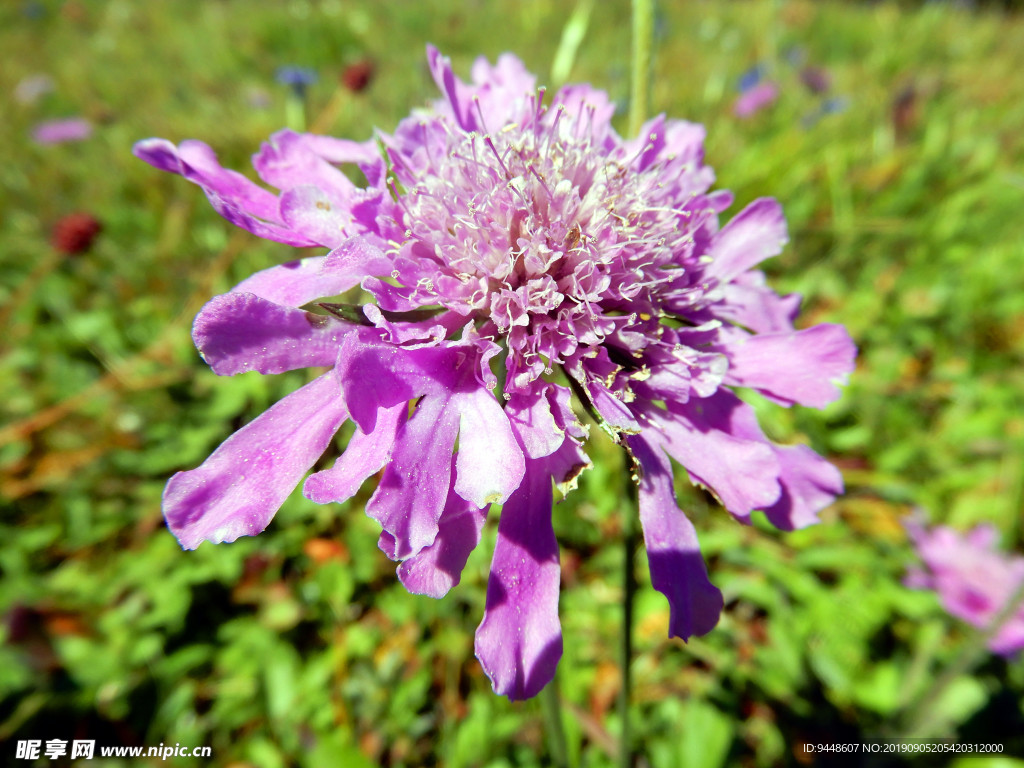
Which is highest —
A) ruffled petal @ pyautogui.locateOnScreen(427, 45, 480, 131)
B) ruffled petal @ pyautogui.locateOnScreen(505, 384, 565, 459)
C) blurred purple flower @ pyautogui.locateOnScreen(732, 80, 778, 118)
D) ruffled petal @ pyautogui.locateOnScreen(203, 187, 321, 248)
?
blurred purple flower @ pyautogui.locateOnScreen(732, 80, 778, 118)

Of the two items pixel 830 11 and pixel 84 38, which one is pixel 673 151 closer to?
pixel 84 38

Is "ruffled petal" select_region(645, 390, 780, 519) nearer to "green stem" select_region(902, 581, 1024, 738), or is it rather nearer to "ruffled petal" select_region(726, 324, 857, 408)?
"ruffled petal" select_region(726, 324, 857, 408)

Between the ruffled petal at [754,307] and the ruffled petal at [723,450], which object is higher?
the ruffled petal at [754,307]

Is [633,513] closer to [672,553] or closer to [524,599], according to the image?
[672,553]

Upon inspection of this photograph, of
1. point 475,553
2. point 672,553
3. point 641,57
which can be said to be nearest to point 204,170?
point 641,57

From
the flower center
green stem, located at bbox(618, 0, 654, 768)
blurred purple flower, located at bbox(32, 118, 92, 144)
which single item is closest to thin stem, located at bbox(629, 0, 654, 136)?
green stem, located at bbox(618, 0, 654, 768)

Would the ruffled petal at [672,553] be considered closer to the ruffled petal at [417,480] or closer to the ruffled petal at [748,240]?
the ruffled petal at [417,480]

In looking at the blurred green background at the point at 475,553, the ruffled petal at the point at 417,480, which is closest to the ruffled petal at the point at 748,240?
the blurred green background at the point at 475,553
